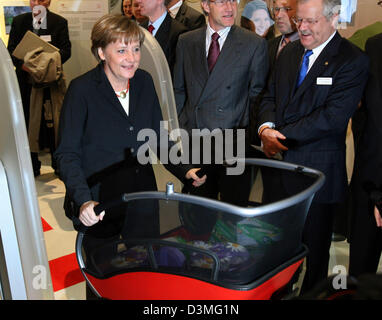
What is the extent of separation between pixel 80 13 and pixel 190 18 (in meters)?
1.72

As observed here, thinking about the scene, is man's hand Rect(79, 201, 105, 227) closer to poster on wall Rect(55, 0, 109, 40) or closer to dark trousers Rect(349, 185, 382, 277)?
dark trousers Rect(349, 185, 382, 277)

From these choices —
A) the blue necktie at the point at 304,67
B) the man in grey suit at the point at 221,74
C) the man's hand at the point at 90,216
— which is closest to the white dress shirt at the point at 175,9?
the man in grey suit at the point at 221,74

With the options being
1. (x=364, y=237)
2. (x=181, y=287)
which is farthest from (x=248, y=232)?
(x=364, y=237)

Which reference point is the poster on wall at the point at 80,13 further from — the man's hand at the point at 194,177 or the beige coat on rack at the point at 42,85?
the man's hand at the point at 194,177

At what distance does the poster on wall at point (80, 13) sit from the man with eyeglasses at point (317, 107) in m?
3.06

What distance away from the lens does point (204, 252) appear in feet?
4.37

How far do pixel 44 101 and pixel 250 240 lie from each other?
3.66 metres

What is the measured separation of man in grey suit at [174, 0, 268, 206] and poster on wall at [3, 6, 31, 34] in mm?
2372

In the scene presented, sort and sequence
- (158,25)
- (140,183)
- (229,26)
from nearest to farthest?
(140,183) → (229,26) → (158,25)

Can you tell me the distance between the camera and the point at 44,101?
14.7ft

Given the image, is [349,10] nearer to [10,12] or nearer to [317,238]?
[317,238]

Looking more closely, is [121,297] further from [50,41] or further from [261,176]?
[50,41]

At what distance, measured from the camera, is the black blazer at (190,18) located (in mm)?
3527
